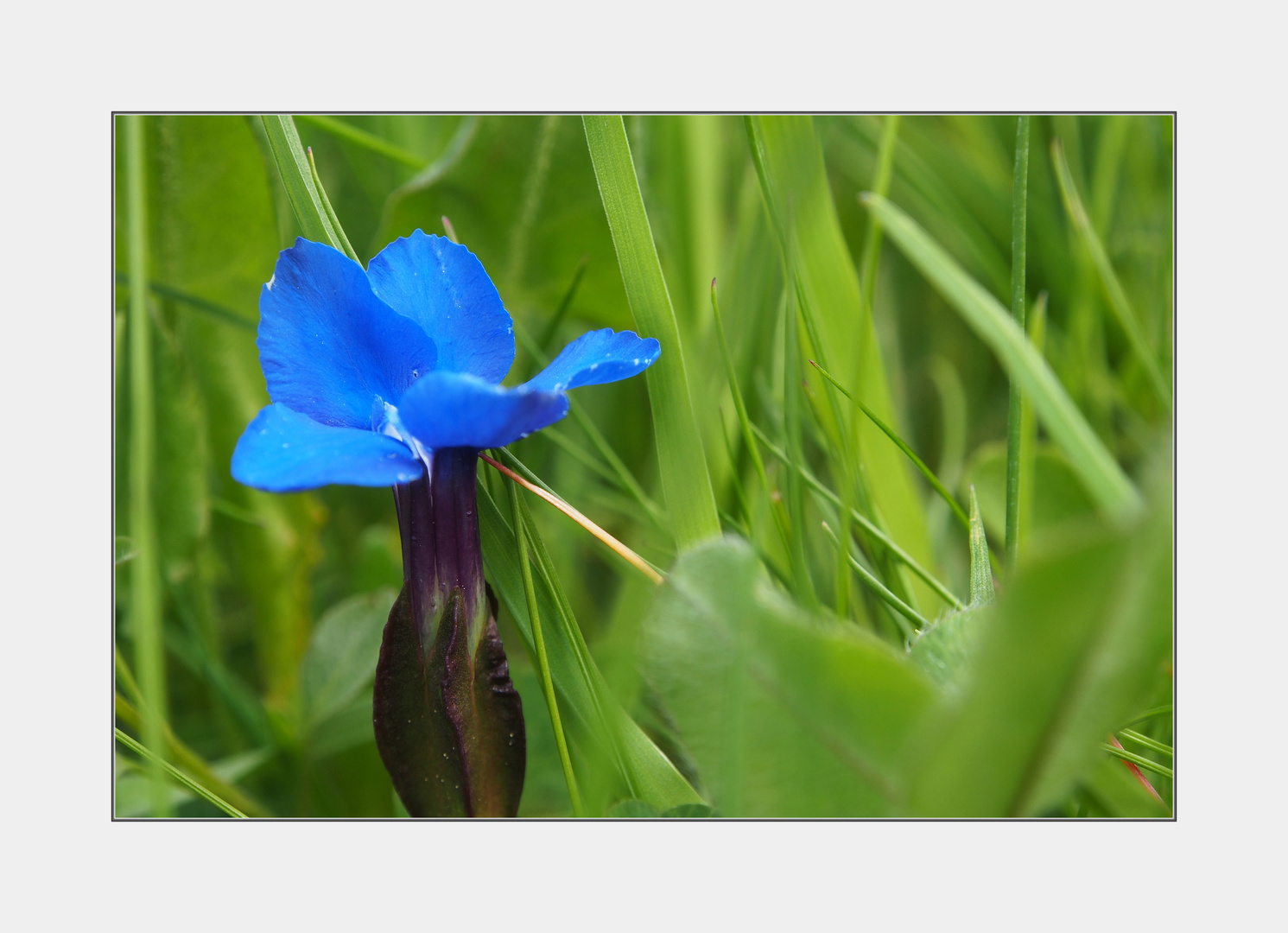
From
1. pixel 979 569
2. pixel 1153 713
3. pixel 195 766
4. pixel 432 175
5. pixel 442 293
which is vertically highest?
pixel 432 175

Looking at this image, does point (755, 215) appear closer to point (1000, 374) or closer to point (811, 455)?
point (811, 455)

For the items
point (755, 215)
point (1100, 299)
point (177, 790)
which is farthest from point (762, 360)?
point (177, 790)

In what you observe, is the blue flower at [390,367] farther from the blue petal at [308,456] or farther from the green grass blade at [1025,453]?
the green grass blade at [1025,453]

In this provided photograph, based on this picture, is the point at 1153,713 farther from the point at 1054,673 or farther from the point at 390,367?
the point at 390,367

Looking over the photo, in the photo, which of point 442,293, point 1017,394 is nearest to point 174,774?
point 442,293

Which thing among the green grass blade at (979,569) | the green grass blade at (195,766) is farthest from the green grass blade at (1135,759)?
the green grass blade at (195,766)

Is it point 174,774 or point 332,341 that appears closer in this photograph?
point 332,341

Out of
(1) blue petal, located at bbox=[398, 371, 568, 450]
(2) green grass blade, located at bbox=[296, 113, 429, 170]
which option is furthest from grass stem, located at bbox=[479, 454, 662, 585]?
(2) green grass blade, located at bbox=[296, 113, 429, 170]
